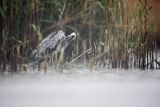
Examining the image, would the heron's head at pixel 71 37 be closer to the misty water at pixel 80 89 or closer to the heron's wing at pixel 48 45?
the heron's wing at pixel 48 45

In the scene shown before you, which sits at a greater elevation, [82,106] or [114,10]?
[114,10]

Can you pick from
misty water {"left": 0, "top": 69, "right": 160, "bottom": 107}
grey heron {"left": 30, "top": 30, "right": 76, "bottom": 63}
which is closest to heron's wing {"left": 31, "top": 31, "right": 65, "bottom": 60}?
grey heron {"left": 30, "top": 30, "right": 76, "bottom": 63}

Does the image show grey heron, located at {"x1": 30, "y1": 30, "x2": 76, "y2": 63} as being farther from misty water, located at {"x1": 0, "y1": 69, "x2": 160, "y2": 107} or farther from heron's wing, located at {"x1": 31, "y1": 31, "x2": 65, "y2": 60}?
misty water, located at {"x1": 0, "y1": 69, "x2": 160, "y2": 107}

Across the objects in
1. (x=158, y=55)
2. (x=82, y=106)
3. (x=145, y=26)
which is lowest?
(x=82, y=106)

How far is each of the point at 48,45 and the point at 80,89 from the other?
0.35m

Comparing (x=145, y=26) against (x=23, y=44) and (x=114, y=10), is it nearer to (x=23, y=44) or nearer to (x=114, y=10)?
(x=114, y=10)

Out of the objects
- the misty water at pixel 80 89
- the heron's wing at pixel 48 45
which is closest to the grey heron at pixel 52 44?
the heron's wing at pixel 48 45

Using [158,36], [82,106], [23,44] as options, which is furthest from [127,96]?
[23,44]

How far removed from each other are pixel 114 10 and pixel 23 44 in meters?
0.63

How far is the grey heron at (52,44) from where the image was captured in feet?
7.46

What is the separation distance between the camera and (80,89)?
2.28m

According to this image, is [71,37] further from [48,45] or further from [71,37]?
[48,45]

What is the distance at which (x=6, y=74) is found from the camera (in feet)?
7.41

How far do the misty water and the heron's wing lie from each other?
118 mm
